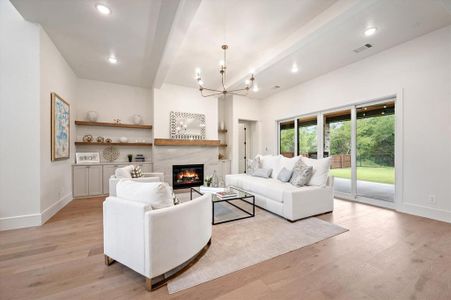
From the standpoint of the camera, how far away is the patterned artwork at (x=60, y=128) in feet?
10.6

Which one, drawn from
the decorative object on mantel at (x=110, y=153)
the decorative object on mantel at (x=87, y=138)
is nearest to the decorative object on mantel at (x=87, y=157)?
the decorative object on mantel at (x=110, y=153)

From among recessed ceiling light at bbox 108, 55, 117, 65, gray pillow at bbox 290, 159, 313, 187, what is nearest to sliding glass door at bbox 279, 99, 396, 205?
gray pillow at bbox 290, 159, 313, 187

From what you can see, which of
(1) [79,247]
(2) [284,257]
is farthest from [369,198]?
(1) [79,247]

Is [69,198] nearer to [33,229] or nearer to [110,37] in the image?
[33,229]

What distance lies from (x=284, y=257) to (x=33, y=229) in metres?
3.49

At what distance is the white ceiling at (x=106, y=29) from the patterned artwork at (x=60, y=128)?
1.04 metres

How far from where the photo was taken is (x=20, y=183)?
8.88 ft

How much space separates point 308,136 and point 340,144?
95 cm

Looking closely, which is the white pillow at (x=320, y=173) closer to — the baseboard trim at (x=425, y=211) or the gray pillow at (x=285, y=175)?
the gray pillow at (x=285, y=175)

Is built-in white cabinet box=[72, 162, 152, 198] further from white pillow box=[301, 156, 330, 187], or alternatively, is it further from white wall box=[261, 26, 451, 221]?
white wall box=[261, 26, 451, 221]

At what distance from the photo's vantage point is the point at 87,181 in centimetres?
443

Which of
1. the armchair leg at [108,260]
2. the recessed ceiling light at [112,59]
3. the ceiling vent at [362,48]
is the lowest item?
the armchair leg at [108,260]

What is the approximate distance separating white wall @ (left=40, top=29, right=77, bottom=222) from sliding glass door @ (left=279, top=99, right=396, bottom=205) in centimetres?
502

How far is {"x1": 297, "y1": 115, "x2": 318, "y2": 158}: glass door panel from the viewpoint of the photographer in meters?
5.09
